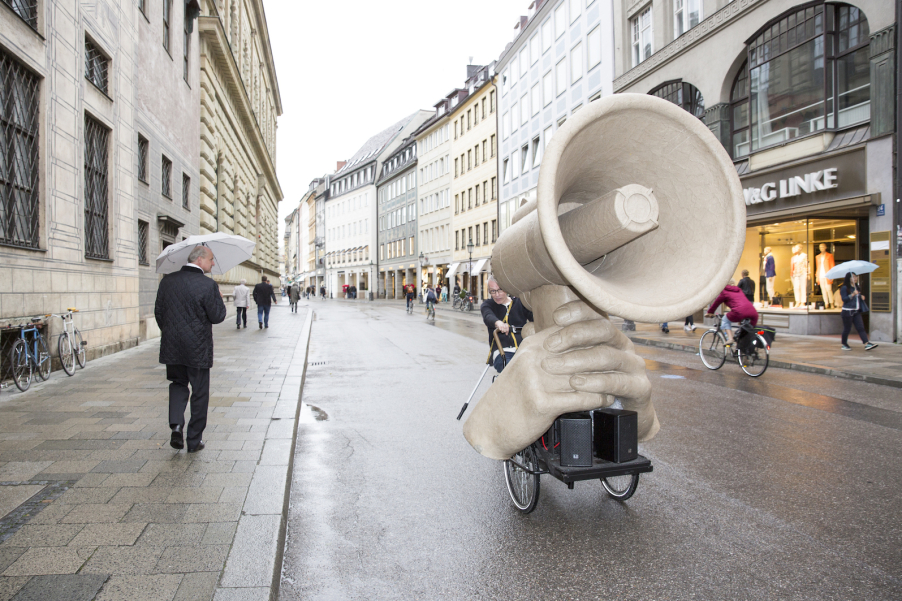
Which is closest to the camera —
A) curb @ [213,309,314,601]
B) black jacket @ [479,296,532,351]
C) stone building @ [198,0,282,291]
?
curb @ [213,309,314,601]

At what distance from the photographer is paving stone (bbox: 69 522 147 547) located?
10.4 feet

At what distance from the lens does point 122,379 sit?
8.52 meters

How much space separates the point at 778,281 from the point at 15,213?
Answer: 59.7 ft

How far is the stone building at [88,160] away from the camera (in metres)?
8.22

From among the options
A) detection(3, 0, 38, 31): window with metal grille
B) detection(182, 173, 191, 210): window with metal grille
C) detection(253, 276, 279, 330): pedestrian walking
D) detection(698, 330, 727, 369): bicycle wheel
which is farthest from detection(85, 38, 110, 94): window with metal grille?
detection(698, 330, 727, 369): bicycle wheel

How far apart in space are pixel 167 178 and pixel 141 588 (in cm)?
1562

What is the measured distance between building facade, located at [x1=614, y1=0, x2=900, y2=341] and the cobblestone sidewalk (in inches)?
556

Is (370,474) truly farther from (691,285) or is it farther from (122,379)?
(122,379)

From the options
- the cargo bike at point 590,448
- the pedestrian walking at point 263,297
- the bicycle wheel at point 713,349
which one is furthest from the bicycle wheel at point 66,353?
the pedestrian walking at point 263,297

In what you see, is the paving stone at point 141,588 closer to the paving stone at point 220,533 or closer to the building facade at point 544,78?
the paving stone at point 220,533

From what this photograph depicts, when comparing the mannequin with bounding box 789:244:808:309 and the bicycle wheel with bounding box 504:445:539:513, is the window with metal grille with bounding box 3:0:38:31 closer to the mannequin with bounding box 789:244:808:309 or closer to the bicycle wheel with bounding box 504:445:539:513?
the bicycle wheel with bounding box 504:445:539:513

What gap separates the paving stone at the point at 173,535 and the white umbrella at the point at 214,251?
2642 mm

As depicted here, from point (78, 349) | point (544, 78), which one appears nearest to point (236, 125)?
point (544, 78)

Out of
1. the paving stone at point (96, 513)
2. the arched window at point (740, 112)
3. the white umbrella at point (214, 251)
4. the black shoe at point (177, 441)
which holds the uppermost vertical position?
the arched window at point (740, 112)
